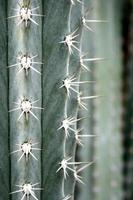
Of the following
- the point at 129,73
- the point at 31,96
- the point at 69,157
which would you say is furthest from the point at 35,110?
the point at 129,73

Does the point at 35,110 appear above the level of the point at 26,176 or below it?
above

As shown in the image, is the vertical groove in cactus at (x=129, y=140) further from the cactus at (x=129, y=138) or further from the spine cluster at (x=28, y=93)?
the spine cluster at (x=28, y=93)

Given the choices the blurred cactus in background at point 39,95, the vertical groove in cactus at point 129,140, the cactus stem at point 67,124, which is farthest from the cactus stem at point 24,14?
the vertical groove in cactus at point 129,140

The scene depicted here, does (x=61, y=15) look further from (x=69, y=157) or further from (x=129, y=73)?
(x=129, y=73)

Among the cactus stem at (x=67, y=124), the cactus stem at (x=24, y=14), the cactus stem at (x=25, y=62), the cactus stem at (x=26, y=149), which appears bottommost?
the cactus stem at (x=26, y=149)

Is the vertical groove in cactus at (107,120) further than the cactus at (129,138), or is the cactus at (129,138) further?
the cactus at (129,138)

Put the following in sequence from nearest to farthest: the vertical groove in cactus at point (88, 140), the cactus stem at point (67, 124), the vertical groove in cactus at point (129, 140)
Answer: the cactus stem at point (67, 124) → the vertical groove in cactus at point (88, 140) → the vertical groove in cactus at point (129, 140)

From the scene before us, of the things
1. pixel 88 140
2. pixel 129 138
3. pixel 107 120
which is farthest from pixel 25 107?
pixel 129 138
